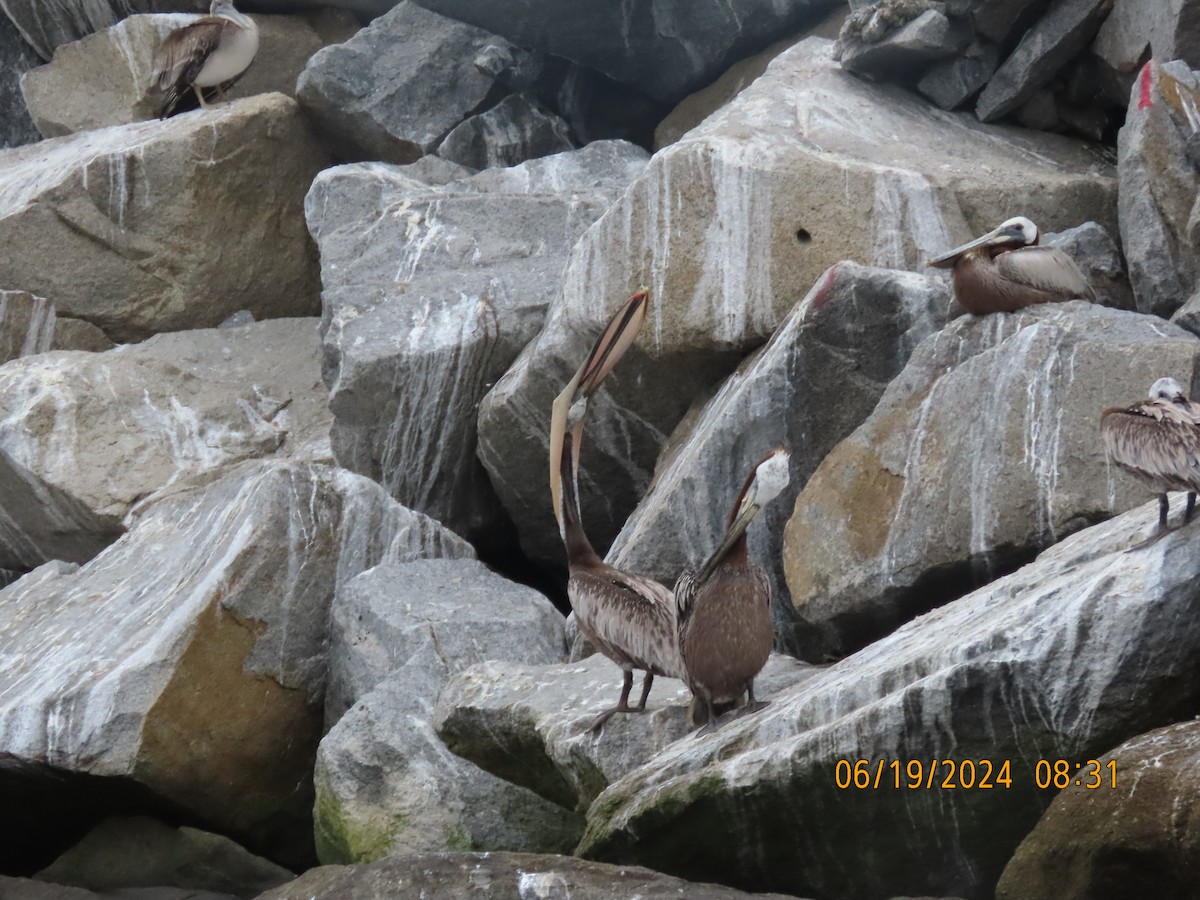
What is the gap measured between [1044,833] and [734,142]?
5.02m

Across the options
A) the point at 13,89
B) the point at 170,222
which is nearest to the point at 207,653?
the point at 170,222

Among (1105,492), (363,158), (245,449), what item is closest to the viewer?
(1105,492)

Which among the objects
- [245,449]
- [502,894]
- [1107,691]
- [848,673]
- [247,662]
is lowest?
[245,449]

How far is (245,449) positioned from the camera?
1020 cm

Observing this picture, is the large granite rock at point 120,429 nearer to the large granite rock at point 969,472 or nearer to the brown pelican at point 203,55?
the brown pelican at point 203,55

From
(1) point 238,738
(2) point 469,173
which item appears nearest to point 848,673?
(1) point 238,738

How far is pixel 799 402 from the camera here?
727 centimetres

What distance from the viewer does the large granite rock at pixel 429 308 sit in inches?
365

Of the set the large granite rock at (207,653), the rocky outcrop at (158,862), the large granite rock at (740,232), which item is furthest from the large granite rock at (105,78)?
the rocky outcrop at (158,862)

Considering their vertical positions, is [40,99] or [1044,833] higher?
[1044,833]

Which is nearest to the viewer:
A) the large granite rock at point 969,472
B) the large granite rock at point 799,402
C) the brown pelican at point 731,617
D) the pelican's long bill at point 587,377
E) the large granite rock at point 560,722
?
the brown pelican at point 731,617

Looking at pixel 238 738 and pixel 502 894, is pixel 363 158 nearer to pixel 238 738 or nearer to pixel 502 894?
pixel 238 738

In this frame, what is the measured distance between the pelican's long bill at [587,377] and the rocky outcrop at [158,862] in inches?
83.2
